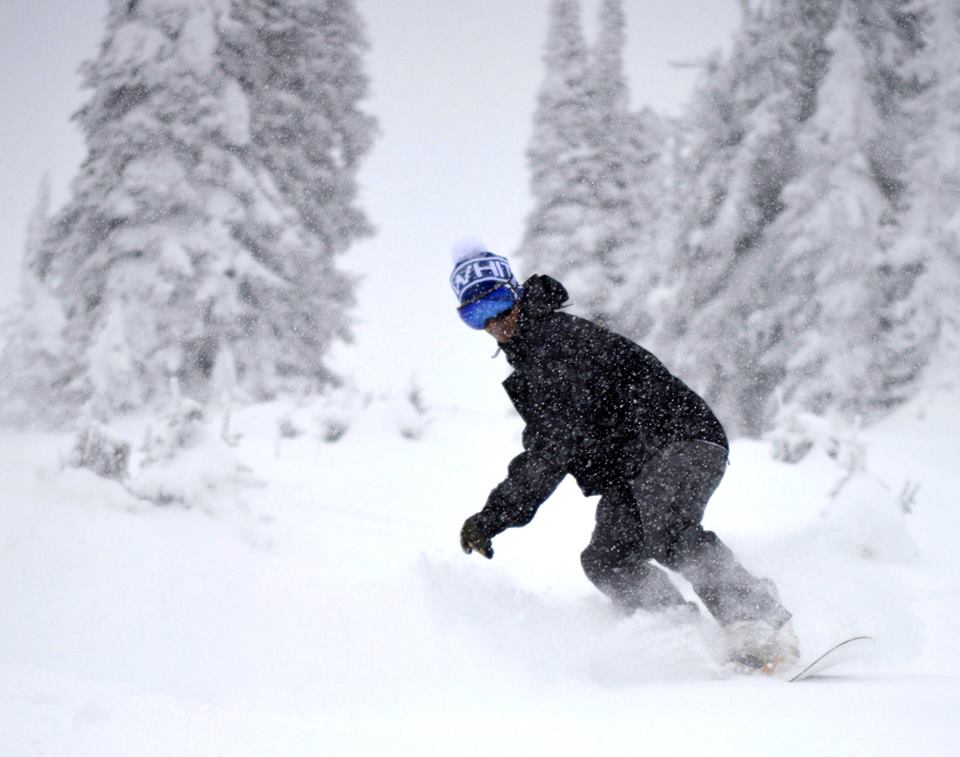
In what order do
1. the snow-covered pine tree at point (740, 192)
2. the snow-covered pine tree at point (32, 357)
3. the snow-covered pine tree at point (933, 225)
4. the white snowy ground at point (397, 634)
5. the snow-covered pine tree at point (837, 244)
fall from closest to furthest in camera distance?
the white snowy ground at point (397, 634), the snow-covered pine tree at point (933, 225), the snow-covered pine tree at point (837, 244), the snow-covered pine tree at point (32, 357), the snow-covered pine tree at point (740, 192)

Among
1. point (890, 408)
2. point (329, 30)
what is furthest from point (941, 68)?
point (329, 30)

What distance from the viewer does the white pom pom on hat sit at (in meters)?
2.69

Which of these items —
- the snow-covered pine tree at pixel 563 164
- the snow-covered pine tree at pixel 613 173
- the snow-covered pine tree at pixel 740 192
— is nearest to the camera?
the snow-covered pine tree at pixel 740 192

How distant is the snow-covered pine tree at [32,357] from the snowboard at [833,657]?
484 inches

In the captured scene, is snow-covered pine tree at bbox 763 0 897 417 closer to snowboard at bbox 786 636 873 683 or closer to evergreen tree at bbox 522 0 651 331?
evergreen tree at bbox 522 0 651 331

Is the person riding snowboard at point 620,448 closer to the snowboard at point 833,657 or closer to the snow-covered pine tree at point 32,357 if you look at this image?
the snowboard at point 833,657

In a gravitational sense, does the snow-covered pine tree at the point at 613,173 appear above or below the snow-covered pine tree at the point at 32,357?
above

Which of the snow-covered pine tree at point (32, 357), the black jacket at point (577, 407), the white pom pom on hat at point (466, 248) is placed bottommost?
the black jacket at point (577, 407)

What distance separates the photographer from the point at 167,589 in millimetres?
3037

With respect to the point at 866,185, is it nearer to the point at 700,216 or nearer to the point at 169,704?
the point at 700,216

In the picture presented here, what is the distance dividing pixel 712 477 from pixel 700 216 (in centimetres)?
1180

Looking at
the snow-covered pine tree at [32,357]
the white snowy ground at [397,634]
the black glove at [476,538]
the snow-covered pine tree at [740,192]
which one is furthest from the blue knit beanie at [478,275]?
the snow-covered pine tree at [32,357]

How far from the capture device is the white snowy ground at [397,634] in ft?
5.03

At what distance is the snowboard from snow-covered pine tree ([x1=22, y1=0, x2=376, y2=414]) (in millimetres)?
10814
